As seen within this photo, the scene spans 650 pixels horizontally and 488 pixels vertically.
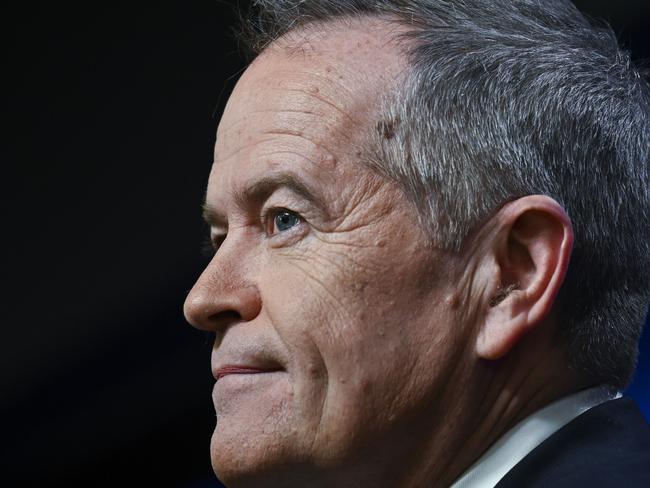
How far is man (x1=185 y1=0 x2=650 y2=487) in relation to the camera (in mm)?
1504

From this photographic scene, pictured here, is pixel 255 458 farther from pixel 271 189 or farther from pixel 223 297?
pixel 271 189

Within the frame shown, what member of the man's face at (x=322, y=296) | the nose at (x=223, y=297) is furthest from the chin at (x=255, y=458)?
the nose at (x=223, y=297)

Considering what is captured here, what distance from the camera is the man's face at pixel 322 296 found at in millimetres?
1501

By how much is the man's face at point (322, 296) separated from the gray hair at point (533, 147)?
0.15 feet

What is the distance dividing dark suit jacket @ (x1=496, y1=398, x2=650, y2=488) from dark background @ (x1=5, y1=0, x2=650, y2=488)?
4.87 feet

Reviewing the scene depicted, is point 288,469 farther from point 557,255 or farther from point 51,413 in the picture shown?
point 51,413

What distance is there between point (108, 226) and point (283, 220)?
1408 mm

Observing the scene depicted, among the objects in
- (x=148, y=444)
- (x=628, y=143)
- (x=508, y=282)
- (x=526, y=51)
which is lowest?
(x=148, y=444)

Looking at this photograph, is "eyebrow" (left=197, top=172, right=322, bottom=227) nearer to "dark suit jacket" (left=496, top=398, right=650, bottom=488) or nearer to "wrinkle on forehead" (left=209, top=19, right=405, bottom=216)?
"wrinkle on forehead" (left=209, top=19, right=405, bottom=216)

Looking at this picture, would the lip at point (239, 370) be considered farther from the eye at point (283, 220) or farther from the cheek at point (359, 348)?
the eye at point (283, 220)

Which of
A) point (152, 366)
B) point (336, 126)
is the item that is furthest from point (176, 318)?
point (336, 126)

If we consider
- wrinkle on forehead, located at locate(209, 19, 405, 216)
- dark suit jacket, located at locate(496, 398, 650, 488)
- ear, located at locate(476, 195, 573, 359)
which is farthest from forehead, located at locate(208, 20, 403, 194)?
dark suit jacket, located at locate(496, 398, 650, 488)

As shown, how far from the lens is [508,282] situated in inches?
60.6

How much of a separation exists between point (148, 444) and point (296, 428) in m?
1.65
